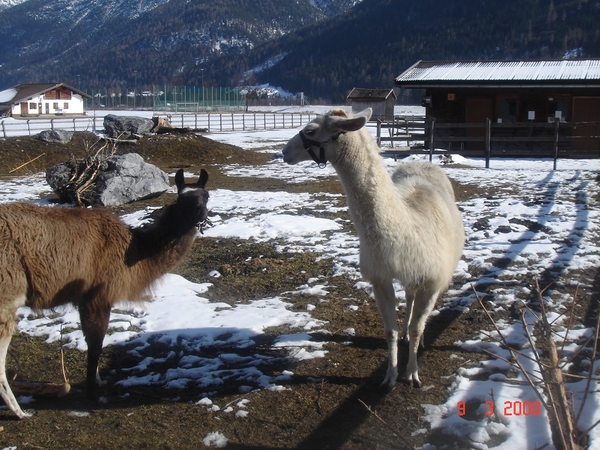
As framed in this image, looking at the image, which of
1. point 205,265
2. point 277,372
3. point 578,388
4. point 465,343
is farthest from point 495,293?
point 205,265

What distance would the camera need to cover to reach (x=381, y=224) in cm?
388

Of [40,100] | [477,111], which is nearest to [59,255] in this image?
[477,111]

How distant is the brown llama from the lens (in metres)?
3.79

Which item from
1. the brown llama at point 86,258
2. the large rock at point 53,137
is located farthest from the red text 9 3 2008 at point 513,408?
the large rock at point 53,137

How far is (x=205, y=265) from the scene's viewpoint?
7.20 meters

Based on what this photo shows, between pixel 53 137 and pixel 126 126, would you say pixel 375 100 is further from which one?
pixel 53 137

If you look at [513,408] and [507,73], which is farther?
[507,73]

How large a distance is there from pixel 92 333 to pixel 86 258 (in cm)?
56

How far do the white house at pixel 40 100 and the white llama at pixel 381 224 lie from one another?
5684 centimetres

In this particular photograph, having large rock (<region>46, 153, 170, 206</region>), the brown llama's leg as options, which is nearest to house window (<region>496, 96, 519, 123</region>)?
large rock (<region>46, 153, 170, 206</region>)

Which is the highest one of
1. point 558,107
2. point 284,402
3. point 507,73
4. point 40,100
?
point 40,100

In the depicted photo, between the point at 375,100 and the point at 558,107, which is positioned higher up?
the point at 375,100

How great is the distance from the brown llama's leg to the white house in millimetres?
56119

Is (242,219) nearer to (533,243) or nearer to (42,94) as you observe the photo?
(533,243)
